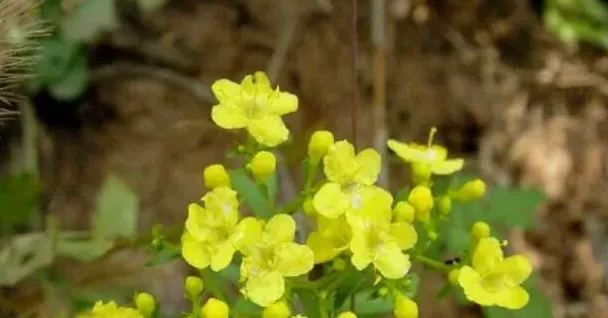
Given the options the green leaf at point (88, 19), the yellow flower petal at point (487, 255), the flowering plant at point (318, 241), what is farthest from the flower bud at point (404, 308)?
the green leaf at point (88, 19)

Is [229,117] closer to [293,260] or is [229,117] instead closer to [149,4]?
[293,260]

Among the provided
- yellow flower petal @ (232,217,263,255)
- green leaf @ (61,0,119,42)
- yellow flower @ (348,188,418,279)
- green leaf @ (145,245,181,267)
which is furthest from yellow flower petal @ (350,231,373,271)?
green leaf @ (61,0,119,42)

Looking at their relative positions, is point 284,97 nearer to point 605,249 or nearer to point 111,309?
point 111,309

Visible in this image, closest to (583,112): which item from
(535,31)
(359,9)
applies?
(535,31)

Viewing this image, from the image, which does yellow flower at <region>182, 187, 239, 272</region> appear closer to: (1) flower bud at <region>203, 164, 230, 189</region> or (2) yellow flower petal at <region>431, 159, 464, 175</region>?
(1) flower bud at <region>203, 164, 230, 189</region>

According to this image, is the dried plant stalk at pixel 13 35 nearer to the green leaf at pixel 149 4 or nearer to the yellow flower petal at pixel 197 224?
the yellow flower petal at pixel 197 224

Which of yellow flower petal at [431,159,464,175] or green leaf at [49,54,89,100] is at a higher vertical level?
yellow flower petal at [431,159,464,175]
